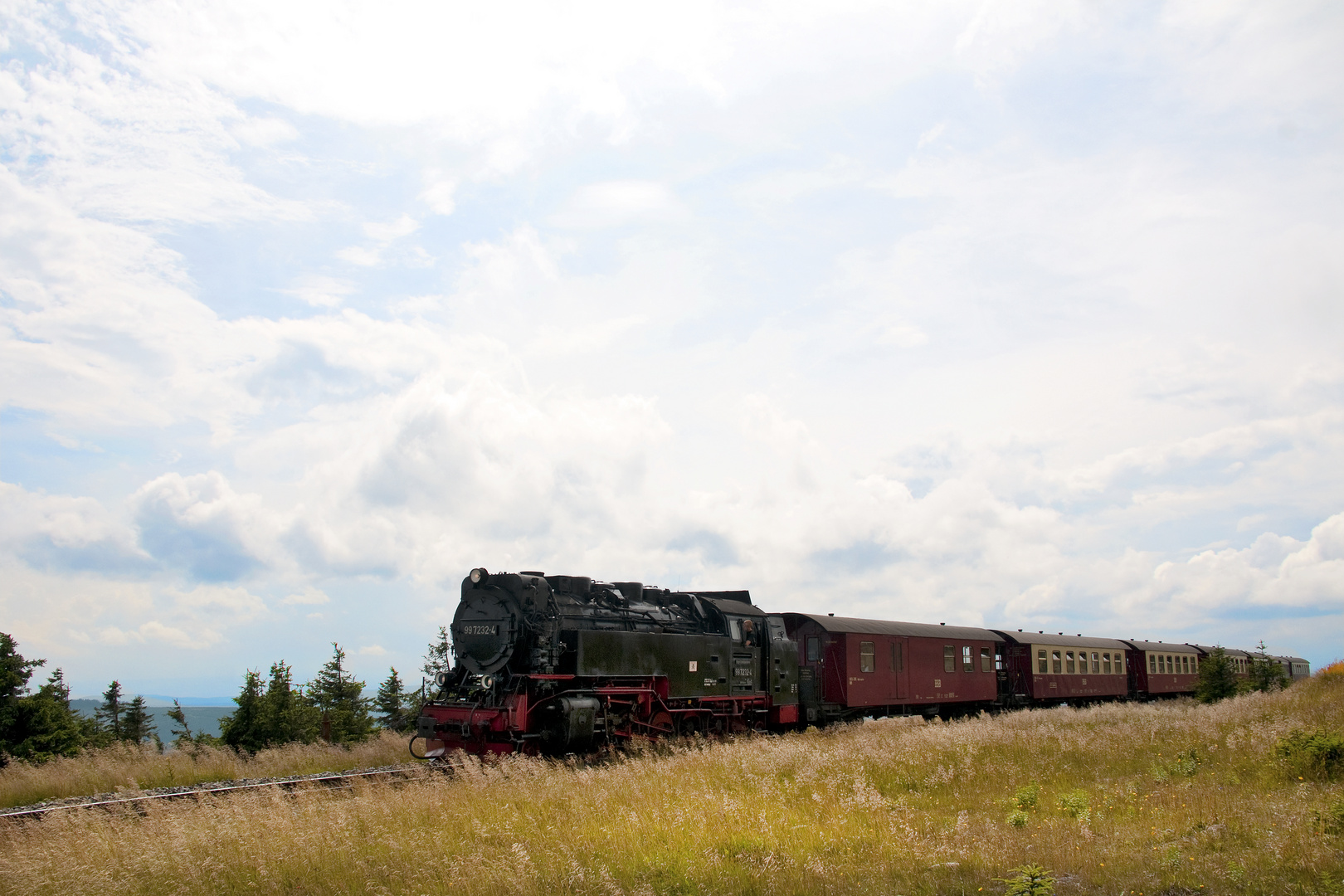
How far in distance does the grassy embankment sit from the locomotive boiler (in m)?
1.28

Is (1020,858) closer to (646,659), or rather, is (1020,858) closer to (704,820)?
(704,820)

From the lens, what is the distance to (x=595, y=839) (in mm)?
8570

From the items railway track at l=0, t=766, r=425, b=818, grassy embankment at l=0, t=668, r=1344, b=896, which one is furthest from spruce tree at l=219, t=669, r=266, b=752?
grassy embankment at l=0, t=668, r=1344, b=896

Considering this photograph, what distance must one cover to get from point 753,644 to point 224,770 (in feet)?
35.8

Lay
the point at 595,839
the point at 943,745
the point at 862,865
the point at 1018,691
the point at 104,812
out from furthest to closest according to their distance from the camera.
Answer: the point at 1018,691 → the point at 943,745 → the point at 104,812 → the point at 595,839 → the point at 862,865

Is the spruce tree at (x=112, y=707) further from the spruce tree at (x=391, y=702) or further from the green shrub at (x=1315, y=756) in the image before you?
the green shrub at (x=1315, y=756)

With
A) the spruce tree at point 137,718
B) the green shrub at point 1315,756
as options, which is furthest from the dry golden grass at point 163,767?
the spruce tree at point 137,718

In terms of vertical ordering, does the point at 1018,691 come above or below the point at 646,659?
below

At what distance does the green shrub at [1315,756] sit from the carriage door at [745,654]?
32.4 ft

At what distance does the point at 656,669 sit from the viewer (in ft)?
53.1

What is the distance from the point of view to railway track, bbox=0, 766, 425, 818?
11.0m

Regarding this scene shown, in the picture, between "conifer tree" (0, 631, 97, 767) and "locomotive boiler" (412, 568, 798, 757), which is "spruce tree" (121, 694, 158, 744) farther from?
"locomotive boiler" (412, 568, 798, 757)

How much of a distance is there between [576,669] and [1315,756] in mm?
10710

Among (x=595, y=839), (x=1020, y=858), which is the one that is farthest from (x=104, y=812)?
(x=1020, y=858)
